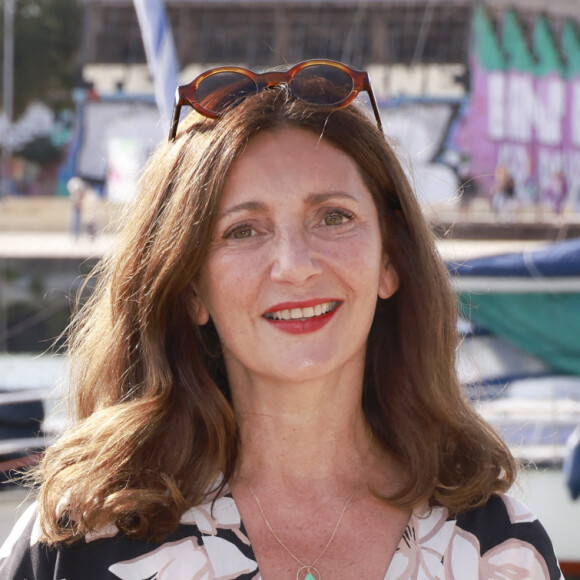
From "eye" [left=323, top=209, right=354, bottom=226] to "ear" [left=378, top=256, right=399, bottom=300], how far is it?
189 millimetres

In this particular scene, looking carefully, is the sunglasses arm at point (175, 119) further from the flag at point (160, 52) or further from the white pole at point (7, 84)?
the white pole at point (7, 84)

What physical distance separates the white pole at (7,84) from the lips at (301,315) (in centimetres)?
2219

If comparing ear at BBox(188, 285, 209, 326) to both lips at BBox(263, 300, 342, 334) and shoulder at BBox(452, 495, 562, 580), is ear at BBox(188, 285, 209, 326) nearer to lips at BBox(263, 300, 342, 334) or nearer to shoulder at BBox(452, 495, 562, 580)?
lips at BBox(263, 300, 342, 334)

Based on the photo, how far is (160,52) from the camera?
22.2 ft

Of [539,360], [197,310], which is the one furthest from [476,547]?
[539,360]

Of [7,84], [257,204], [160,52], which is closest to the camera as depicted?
[257,204]

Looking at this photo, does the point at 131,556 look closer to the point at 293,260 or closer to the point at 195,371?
the point at 195,371

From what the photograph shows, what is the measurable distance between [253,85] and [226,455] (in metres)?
0.71

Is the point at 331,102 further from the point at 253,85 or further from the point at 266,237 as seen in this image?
the point at 266,237

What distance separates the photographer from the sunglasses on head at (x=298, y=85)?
5.71ft

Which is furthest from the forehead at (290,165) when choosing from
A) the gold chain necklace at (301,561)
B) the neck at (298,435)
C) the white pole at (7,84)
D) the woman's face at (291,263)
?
the white pole at (7,84)

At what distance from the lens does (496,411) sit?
7.03 metres

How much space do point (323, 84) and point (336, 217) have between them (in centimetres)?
27

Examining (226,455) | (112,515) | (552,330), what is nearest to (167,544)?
(112,515)
